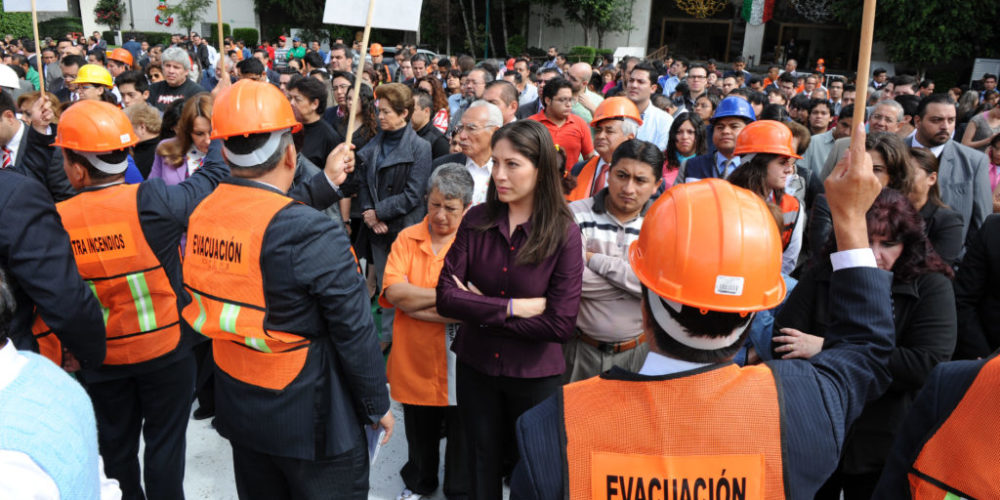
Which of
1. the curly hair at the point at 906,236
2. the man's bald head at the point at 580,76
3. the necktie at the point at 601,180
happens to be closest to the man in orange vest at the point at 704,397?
the curly hair at the point at 906,236

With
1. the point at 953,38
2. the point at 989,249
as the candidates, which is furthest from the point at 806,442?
the point at 953,38

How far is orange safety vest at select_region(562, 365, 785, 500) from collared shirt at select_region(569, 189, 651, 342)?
159 centimetres

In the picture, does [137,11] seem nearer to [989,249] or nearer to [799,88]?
[799,88]

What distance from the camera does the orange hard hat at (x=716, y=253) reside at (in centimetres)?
137

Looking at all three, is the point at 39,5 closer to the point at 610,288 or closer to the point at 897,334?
the point at 610,288

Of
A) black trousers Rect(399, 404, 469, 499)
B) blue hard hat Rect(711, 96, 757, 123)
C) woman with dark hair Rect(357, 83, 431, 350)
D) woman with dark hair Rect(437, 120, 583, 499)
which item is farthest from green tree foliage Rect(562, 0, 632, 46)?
woman with dark hair Rect(437, 120, 583, 499)

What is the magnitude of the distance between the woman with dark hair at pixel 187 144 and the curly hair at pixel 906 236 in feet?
12.0

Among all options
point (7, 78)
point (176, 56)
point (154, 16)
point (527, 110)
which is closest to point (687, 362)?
point (7, 78)

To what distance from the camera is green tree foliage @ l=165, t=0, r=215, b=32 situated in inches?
1479

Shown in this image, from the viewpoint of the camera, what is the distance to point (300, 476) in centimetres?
240

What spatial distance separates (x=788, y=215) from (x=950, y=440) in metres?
2.88

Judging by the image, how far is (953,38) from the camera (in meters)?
25.3

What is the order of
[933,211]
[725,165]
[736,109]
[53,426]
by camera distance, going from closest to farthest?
[53,426]
[933,211]
[725,165]
[736,109]

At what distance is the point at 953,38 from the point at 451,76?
23763 millimetres
